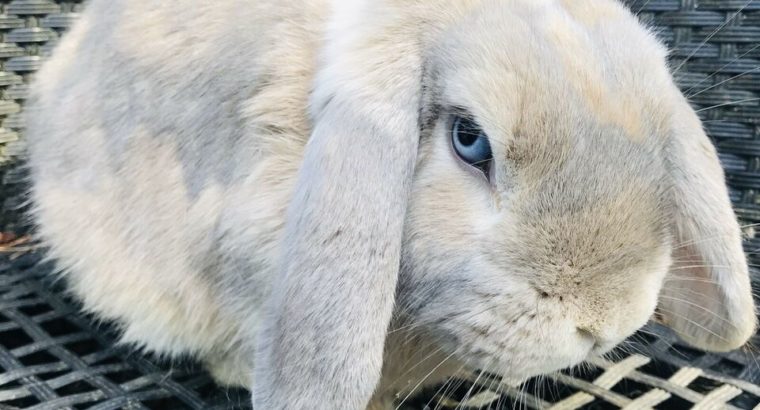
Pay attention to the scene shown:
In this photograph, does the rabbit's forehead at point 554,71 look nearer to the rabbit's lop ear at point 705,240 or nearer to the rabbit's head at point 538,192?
the rabbit's head at point 538,192

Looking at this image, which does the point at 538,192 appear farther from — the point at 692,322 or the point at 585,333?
the point at 692,322

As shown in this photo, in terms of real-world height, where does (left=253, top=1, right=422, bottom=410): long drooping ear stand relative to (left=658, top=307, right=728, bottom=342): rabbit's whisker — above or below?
above

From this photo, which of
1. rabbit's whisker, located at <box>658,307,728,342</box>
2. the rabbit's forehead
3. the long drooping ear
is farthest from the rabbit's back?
rabbit's whisker, located at <box>658,307,728,342</box>

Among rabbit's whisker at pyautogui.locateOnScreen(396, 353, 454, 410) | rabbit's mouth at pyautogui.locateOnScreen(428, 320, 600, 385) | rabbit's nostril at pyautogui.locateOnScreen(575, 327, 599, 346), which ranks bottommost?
rabbit's whisker at pyautogui.locateOnScreen(396, 353, 454, 410)

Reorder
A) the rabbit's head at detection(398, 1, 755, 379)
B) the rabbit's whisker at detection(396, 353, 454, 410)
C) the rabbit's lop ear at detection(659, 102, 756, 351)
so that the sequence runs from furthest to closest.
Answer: the rabbit's lop ear at detection(659, 102, 756, 351) → the rabbit's whisker at detection(396, 353, 454, 410) → the rabbit's head at detection(398, 1, 755, 379)

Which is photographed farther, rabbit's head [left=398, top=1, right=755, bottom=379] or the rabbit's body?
the rabbit's body

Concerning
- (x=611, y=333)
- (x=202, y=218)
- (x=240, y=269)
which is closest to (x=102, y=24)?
(x=202, y=218)

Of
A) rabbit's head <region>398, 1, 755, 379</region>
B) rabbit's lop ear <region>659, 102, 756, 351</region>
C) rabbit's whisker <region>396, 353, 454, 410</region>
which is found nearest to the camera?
rabbit's head <region>398, 1, 755, 379</region>

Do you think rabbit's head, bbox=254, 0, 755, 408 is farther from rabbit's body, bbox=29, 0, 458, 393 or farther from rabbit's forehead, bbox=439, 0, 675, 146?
rabbit's body, bbox=29, 0, 458, 393

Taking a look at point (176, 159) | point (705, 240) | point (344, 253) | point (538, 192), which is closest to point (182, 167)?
point (176, 159)

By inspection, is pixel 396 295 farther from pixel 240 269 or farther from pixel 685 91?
pixel 685 91
